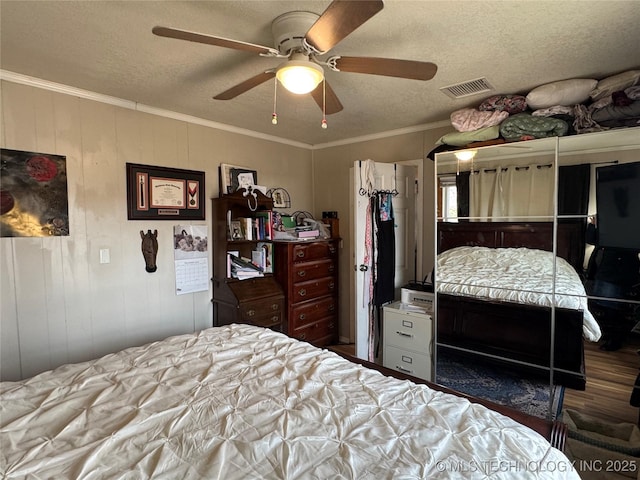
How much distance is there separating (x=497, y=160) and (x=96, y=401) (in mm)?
2841

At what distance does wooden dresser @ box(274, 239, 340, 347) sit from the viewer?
3.34 meters

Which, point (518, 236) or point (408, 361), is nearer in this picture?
point (518, 236)

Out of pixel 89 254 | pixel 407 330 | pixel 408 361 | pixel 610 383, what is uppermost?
pixel 89 254

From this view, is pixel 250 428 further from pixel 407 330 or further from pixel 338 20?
pixel 407 330

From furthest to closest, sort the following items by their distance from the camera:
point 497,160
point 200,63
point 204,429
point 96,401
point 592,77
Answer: point 497,160
point 592,77
point 200,63
point 96,401
point 204,429

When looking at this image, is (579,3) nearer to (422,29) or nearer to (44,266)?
(422,29)

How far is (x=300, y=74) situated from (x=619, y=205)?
211 cm

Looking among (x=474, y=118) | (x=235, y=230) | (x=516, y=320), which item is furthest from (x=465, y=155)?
(x=235, y=230)

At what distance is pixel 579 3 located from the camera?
1.45 meters

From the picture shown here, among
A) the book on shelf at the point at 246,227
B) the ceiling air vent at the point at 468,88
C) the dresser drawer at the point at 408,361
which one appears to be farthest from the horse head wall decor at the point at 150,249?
the ceiling air vent at the point at 468,88

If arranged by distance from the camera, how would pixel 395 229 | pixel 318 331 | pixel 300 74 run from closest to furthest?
pixel 300 74 < pixel 395 229 < pixel 318 331

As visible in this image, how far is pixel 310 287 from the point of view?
11.6ft

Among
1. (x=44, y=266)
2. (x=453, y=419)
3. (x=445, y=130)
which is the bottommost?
(x=453, y=419)

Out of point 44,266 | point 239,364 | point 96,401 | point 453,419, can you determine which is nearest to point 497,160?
point 453,419
